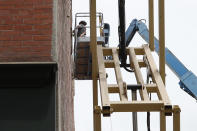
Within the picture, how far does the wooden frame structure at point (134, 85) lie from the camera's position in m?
7.44

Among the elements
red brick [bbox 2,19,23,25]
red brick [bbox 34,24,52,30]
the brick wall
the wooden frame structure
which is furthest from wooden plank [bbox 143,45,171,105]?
red brick [bbox 2,19,23,25]

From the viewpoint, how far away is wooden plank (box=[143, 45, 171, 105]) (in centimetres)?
774

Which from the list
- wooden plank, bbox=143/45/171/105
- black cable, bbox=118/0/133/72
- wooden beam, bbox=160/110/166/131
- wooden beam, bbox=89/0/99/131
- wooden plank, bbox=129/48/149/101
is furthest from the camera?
black cable, bbox=118/0/133/72

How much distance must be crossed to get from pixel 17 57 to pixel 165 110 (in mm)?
2321

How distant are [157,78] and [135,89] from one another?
0.50 m

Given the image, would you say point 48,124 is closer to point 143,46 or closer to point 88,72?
point 143,46

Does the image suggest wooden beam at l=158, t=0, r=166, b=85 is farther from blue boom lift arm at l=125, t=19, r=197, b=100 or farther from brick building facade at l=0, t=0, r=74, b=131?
blue boom lift arm at l=125, t=19, r=197, b=100

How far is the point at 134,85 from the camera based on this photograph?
813cm

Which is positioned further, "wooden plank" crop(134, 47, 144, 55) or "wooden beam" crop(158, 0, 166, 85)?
"wooden plank" crop(134, 47, 144, 55)

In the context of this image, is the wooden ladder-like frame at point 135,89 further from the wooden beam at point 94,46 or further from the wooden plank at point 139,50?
the wooden beam at point 94,46

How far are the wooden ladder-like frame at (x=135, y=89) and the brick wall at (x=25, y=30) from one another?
50.6 inches

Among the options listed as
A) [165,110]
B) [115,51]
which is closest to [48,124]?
[165,110]

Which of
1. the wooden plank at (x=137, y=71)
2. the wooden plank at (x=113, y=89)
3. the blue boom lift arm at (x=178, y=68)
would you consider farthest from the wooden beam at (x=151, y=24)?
the blue boom lift arm at (x=178, y=68)

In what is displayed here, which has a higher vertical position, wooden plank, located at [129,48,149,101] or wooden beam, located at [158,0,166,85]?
wooden beam, located at [158,0,166,85]
